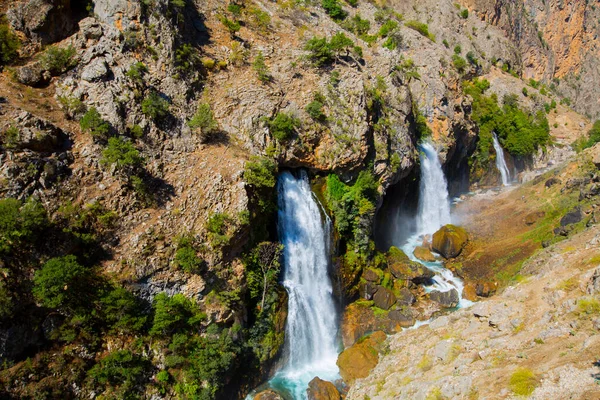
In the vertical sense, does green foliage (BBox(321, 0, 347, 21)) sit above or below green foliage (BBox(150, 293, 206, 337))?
above

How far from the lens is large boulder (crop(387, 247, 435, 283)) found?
27.8 meters

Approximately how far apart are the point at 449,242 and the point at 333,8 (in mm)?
29037

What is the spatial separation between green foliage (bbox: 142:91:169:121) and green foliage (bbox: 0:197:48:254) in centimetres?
777

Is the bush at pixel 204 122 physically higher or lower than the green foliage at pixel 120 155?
higher

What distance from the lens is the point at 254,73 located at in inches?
1072

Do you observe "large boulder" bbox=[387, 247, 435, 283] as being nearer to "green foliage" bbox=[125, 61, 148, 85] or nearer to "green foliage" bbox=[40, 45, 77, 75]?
"green foliage" bbox=[125, 61, 148, 85]

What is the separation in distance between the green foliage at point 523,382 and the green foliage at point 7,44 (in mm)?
26772

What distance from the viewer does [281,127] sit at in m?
23.8

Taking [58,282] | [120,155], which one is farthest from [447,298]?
[58,282]

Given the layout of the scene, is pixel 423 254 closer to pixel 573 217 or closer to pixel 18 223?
pixel 573 217

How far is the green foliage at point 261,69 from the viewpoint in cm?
2678

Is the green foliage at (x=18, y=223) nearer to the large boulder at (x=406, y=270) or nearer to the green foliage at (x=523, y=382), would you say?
the green foliage at (x=523, y=382)

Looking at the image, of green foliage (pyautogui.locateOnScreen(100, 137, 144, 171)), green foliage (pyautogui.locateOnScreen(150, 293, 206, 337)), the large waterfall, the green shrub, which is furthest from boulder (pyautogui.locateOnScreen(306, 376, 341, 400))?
the green shrub

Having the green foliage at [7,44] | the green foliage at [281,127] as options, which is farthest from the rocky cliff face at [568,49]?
the green foliage at [7,44]
